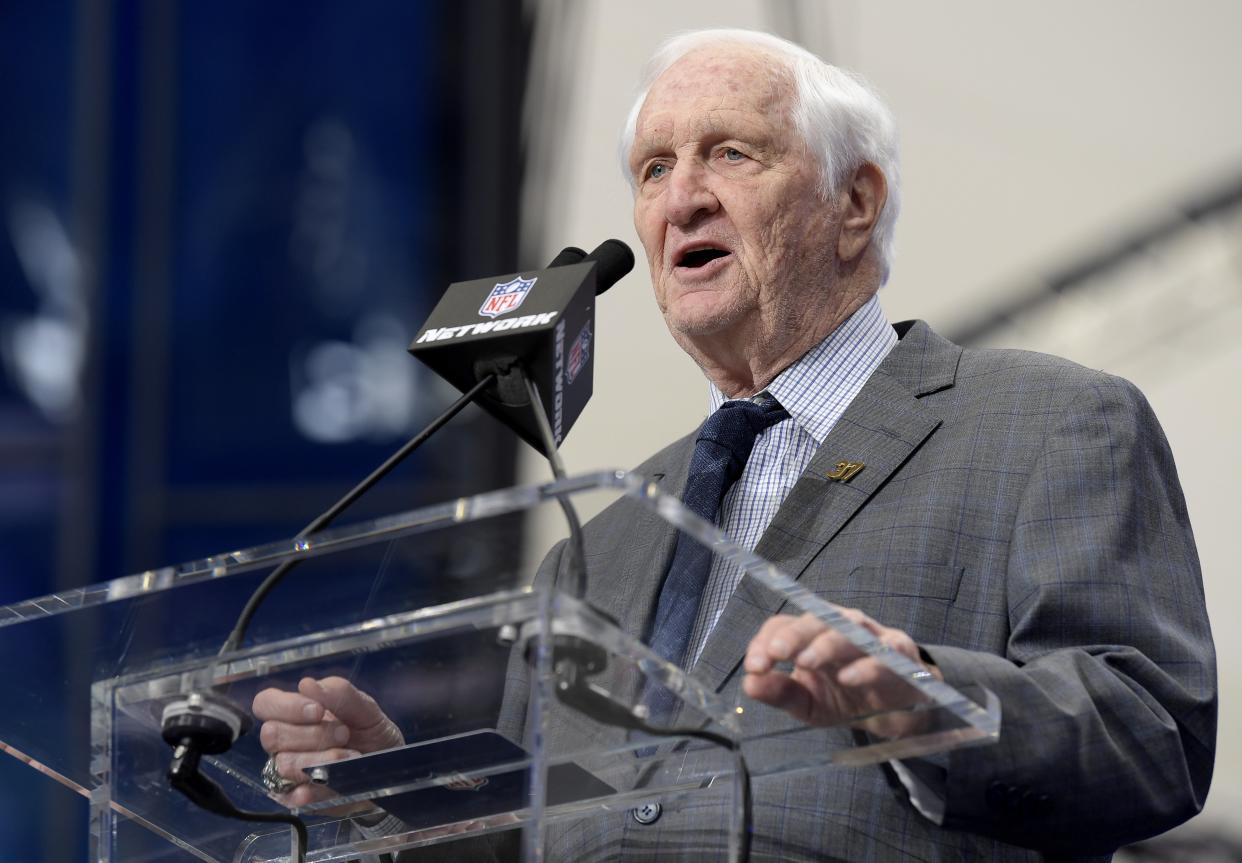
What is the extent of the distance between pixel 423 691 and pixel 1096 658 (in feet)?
1.97

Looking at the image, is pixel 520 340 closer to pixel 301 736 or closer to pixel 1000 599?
pixel 301 736

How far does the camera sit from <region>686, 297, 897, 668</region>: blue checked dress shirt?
73.9 inches

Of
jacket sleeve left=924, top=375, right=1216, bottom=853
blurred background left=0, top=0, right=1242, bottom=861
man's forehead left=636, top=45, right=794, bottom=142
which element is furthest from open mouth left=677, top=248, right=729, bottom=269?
blurred background left=0, top=0, right=1242, bottom=861

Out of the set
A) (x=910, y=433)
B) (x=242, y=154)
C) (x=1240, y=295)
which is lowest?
(x=910, y=433)

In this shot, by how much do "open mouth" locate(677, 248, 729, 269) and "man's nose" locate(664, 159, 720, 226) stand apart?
0.04 metres

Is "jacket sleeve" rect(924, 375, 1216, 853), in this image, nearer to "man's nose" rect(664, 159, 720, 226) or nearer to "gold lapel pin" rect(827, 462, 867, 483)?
"gold lapel pin" rect(827, 462, 867, 483)

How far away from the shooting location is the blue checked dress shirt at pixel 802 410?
1877 millimetres

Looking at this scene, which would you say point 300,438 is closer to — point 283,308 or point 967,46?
point 283,308

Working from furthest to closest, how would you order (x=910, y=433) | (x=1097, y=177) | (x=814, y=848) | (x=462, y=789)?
(x=1097, y=177), (x=910, y=433), (x=814, y=848), (x=462, y=789)

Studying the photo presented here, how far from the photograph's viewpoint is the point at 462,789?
1301 mm

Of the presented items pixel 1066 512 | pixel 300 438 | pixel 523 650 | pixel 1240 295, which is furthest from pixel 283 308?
pixel 523 650

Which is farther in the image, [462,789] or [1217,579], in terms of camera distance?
[1217,579]

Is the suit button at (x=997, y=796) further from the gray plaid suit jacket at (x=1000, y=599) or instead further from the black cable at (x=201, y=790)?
the black cable at (x=201, y=790)

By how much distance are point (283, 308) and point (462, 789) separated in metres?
2.83
